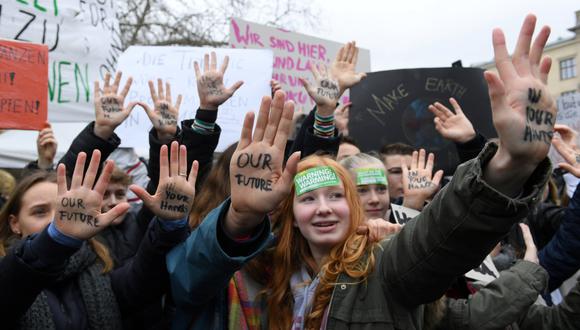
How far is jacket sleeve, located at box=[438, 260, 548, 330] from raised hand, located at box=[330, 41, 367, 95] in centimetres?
147

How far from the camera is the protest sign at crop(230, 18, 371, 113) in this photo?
502cm

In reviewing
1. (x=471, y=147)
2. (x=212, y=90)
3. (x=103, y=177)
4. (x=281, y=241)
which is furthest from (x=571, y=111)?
(x=103, y=177)

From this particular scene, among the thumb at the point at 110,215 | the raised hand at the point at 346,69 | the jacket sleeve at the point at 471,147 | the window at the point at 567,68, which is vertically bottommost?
the thumb at the point at 110,215

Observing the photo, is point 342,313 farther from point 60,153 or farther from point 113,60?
point 60,153

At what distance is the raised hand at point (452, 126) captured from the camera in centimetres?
268

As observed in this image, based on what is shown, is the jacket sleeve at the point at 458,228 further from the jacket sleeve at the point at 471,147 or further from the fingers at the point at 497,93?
the jacket sleeve at the point at 471,147

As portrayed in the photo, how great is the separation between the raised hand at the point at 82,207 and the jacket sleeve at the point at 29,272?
0.20 ft

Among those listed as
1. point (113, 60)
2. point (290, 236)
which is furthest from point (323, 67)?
point (113, 60)

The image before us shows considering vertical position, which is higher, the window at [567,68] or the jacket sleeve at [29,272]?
the window at [567,68]

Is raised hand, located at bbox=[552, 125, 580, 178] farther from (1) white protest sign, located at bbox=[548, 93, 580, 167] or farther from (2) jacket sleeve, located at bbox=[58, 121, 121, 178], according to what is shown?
(1) white protest sign, located at bbox=[548, 93, 580, 167]

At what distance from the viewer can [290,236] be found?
2.05 metres

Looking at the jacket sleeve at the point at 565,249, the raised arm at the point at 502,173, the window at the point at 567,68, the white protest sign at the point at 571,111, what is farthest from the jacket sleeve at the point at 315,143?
the window at the point at 567,68

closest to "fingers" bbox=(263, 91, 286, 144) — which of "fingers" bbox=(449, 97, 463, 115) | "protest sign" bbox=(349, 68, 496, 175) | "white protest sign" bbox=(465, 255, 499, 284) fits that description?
"white protest sign" bbox=(465, 255, 499, 284)

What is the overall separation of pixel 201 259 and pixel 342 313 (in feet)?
1.46
